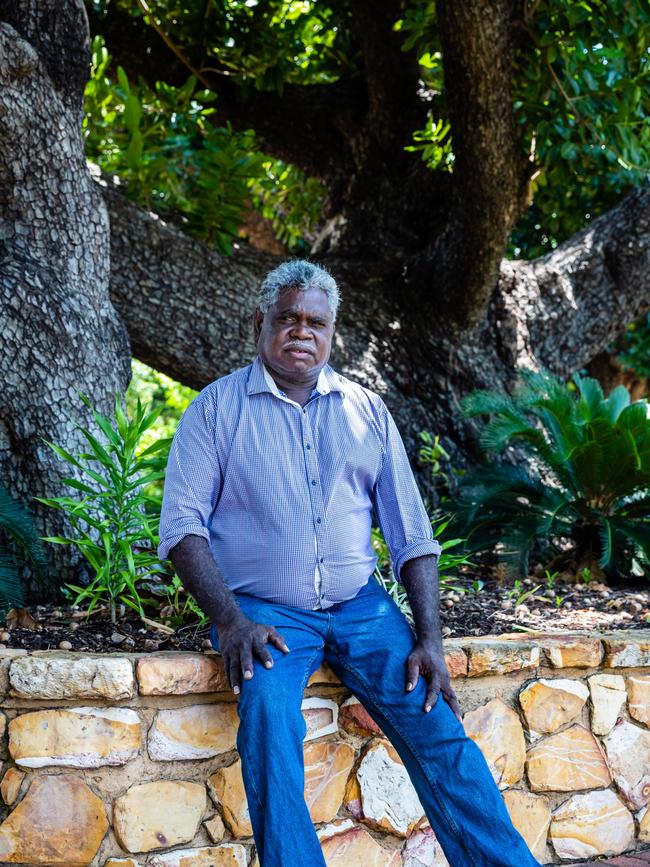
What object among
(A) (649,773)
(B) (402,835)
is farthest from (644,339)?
(B) (402,835)

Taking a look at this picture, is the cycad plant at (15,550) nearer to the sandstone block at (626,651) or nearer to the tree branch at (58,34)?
the tree branch at (58,34)

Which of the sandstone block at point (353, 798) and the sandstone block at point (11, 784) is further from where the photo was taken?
the sandstone block at point (353, 798)

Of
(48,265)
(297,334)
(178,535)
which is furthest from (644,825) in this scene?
(48,265)

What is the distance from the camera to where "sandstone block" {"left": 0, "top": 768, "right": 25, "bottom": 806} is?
8.27 ft

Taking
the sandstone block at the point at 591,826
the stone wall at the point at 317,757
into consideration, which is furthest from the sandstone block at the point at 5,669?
the sandstone block at the point at 591,826

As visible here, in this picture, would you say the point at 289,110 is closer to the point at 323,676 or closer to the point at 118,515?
the point at 118,515

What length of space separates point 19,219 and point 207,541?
2054 mm

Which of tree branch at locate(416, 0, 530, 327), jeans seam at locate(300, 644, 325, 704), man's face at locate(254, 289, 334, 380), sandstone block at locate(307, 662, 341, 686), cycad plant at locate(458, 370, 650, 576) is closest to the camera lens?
jeans seam at locate(300, 644, 325, 704)

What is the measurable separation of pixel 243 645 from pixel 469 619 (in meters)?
1.44

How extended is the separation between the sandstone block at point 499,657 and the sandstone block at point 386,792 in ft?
1.22

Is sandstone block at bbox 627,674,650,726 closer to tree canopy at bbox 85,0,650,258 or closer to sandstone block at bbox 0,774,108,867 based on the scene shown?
sandstone block at bbox 0,774,108,867

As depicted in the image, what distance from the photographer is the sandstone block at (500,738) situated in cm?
297

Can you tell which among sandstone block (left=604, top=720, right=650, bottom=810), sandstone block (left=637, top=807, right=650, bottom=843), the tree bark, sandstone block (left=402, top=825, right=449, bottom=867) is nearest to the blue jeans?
sandstone block (left=402, top=825, right=449, bottom=867)

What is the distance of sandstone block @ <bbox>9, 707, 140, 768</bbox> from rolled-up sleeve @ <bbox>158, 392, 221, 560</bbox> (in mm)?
484
